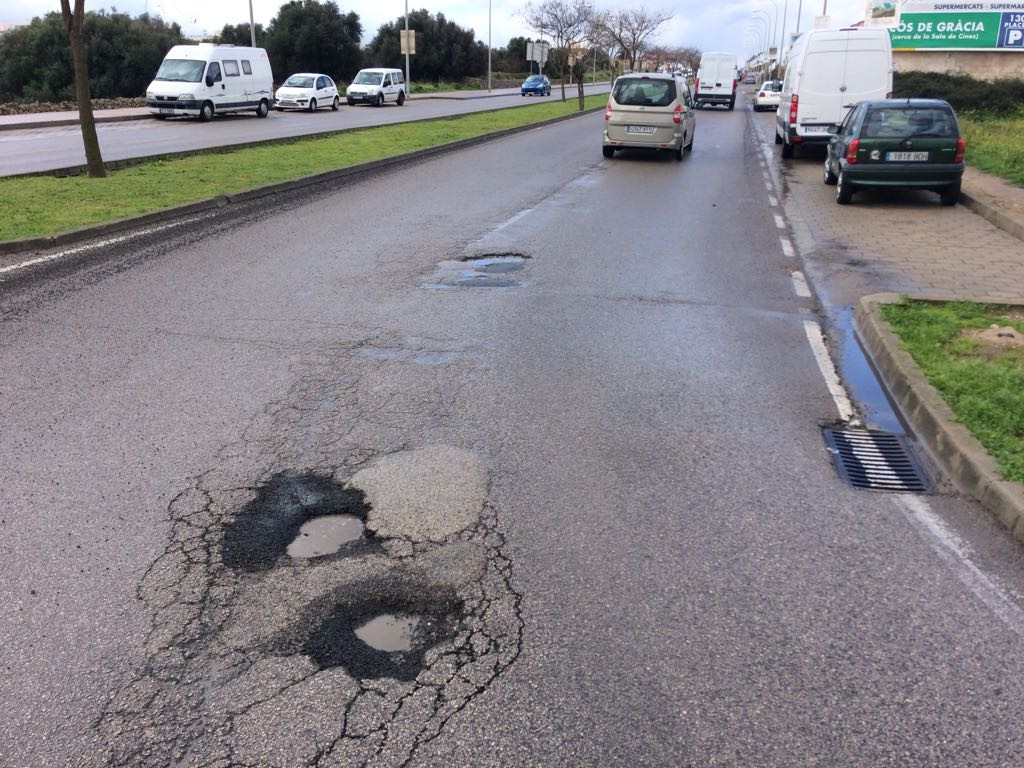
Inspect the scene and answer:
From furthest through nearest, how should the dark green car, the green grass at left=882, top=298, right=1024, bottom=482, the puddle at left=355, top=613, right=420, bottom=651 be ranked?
1. the dark green car
2. the green grass at left=882, top=298, right=1024, bottom=482
3. the puddle at left=355, top=613, right=420, bottom=651

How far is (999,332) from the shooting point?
672cm

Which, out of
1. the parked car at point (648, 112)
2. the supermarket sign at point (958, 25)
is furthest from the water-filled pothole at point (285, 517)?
the supermarket sign at point (958, 25)

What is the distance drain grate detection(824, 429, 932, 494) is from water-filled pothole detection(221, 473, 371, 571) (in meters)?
2.61

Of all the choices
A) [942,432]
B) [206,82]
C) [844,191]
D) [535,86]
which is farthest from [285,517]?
[535,86]

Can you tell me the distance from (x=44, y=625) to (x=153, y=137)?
23.2 metres

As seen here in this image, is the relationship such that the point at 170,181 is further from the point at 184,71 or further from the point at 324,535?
the point at 184,71

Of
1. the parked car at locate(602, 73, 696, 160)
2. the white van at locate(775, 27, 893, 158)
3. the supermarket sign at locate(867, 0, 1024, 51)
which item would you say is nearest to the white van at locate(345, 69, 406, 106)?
the supermarket sign at locate(867, 0, 1024, 51)

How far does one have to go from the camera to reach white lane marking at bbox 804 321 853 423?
560cm

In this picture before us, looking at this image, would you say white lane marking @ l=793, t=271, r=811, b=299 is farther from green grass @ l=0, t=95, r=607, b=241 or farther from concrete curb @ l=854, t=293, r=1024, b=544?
green grass @ l=0, t=95, r=607, b=241

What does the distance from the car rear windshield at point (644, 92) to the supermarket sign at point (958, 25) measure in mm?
27454

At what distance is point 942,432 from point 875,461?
44 centimetres

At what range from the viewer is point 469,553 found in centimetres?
371

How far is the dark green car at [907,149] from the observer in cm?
1323

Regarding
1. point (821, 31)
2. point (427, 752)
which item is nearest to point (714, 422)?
point (427, 752)
